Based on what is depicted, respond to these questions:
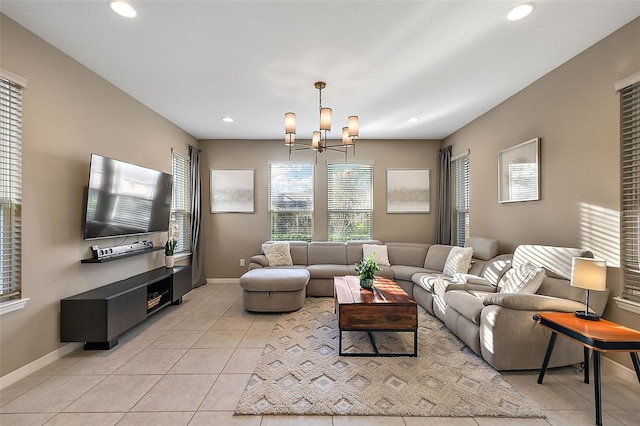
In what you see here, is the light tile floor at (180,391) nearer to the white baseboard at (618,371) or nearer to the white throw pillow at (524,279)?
the white baseboard at (618,371)

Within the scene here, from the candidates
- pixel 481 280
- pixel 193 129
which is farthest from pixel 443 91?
pixel 193 129

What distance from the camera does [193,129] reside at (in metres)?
5.03

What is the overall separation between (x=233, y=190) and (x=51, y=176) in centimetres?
312

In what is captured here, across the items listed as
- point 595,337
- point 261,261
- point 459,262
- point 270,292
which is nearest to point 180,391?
point 270,292

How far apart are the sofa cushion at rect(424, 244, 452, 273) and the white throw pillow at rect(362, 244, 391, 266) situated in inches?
26.0

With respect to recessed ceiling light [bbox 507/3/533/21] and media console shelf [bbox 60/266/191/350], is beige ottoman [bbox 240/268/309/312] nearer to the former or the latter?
media console shelf [bbox 60/266/191/350]

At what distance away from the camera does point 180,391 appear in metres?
2.15

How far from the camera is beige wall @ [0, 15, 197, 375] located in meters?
2.32

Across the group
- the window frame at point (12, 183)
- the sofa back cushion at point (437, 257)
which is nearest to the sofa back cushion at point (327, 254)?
the sofa back cushion at point (437, 257)

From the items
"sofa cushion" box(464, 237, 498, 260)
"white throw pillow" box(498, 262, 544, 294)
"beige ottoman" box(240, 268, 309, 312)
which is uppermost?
"sofa cushion" box(464, 237, 498, 260)

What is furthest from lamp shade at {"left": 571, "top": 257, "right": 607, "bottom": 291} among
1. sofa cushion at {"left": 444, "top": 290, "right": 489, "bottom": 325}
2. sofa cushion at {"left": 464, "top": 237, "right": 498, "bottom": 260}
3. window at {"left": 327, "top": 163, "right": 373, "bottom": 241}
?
window at {"left": 327, "top": 163, "right": 373, "bottom": 241}

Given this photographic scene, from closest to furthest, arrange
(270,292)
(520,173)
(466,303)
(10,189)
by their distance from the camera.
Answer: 1. (10,189)
2. (466,303)
3. (520,173)
4. (270,292)

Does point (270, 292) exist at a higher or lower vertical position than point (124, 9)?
lower

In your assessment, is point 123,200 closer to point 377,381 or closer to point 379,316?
point 379,316
